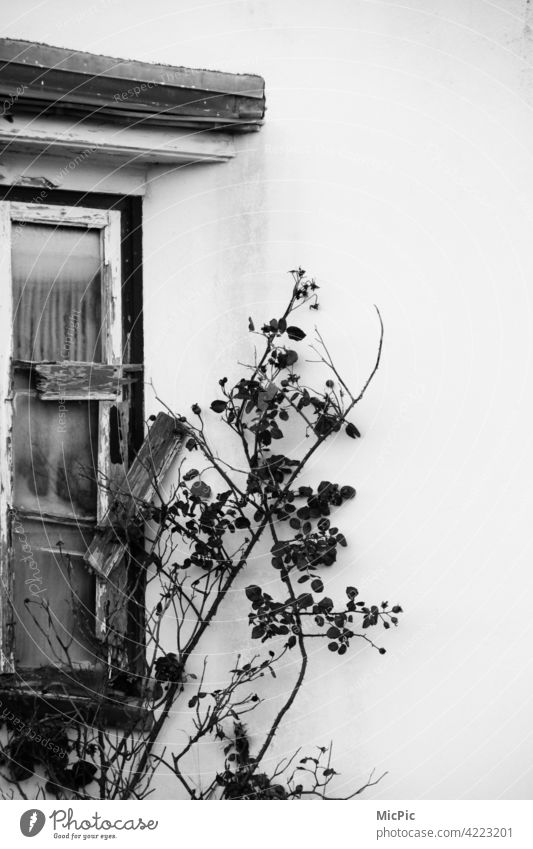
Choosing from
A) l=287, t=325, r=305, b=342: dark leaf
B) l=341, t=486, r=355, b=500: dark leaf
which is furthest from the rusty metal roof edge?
l=341, t=486, r=355, b=500: dark leaf

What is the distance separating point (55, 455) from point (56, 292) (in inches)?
22.3

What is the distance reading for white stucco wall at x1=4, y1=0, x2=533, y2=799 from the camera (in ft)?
13.3

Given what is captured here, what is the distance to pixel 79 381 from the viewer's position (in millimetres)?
4062

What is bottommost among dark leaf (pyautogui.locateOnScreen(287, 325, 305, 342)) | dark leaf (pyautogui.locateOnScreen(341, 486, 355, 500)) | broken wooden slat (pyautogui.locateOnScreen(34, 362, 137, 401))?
dark leaf (pyautogui.locateOnScreen(341, 486, 355, 500))

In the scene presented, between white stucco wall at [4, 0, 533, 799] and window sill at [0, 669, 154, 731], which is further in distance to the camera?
white stucco wall at [4, 0, 533, 799]

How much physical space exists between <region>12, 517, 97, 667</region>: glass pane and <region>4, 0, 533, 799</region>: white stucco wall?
512 millimetres

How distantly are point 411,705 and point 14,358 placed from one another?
1798mm

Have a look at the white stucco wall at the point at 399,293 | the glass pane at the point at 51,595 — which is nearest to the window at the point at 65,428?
the glass pane at the point at 51,595

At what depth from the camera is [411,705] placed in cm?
405

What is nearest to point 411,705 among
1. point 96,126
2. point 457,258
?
point 457,258
